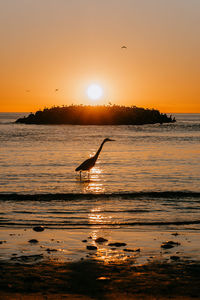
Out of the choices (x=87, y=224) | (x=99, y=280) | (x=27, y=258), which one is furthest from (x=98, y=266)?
(x=87, y=224)

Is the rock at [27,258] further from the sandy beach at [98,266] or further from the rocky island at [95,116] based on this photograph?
the rocky island at [95,116]

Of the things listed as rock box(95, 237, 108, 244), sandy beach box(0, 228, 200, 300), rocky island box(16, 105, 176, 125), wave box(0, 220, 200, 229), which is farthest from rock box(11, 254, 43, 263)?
rocky island box(16, 105, 176, 125)

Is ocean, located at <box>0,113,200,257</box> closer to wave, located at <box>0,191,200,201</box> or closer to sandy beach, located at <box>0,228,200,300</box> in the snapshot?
wave, located at <box>0,191,200,201</box>

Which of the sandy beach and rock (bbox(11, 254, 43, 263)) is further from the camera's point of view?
rock (bbox(11, 254, 43, 263))

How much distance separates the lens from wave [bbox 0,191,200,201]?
18.1 m

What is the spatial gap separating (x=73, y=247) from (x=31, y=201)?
737 centimetres

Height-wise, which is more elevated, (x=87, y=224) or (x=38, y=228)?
(x=38, y=228)

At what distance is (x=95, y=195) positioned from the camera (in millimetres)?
18969

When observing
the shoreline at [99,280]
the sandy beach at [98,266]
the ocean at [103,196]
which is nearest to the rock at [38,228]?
the sandy beach at [98,266]

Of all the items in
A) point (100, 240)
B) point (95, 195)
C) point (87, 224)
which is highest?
point (100, 240)

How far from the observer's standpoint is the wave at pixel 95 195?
1806cm

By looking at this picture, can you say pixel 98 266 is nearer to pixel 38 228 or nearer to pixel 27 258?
pixel 27 258

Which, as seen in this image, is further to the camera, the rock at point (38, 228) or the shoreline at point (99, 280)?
the rock at point (38, 228)

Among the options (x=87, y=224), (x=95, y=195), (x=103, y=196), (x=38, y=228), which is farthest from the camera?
(x=95, y=195)
